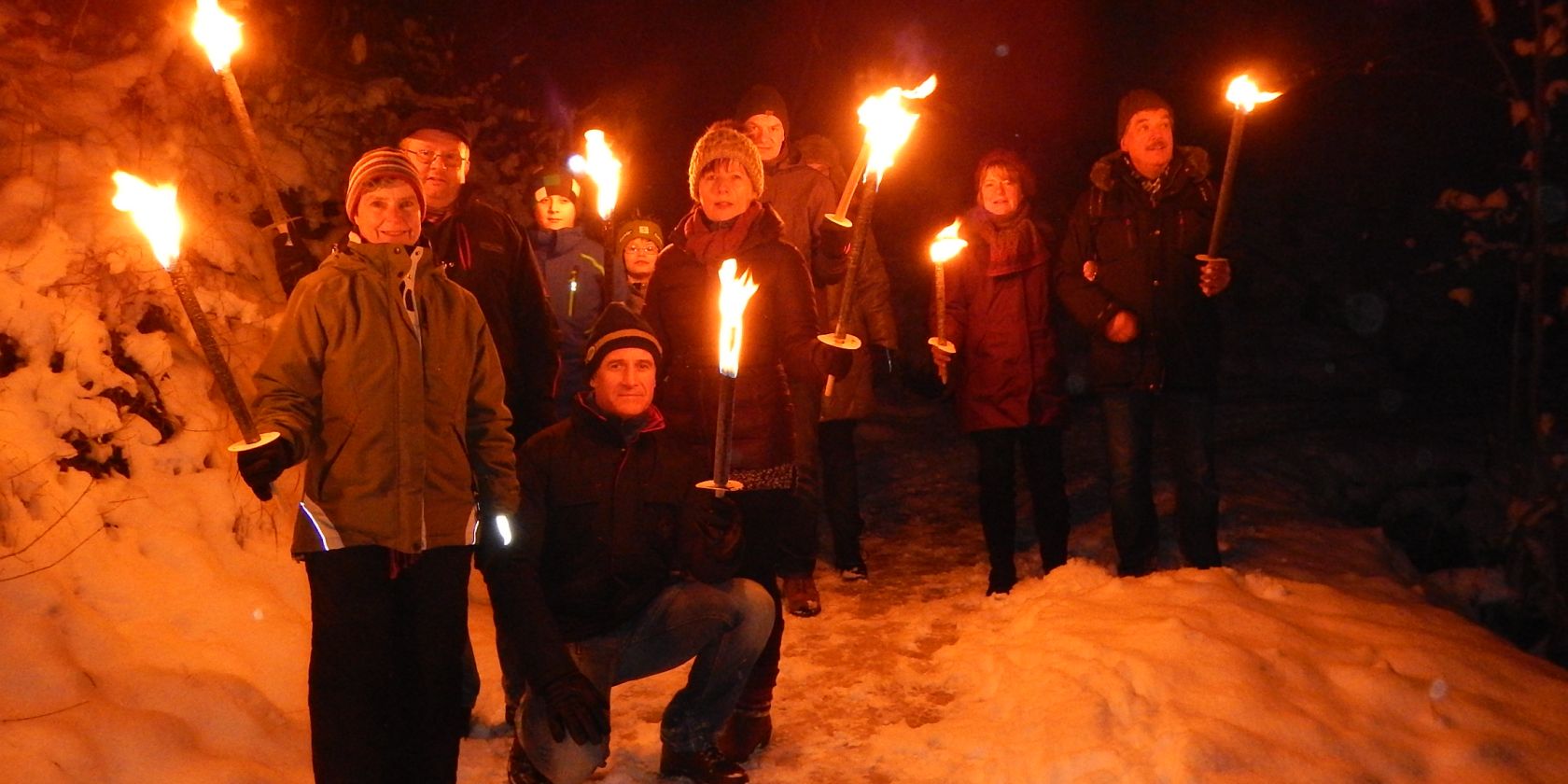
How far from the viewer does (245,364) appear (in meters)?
5.96

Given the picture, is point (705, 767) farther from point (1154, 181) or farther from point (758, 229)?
point (1154, 181)

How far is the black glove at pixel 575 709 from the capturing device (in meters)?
3.30

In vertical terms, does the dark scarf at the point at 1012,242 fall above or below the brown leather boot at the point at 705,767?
above

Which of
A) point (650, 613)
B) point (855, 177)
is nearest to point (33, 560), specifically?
point (650, 613)

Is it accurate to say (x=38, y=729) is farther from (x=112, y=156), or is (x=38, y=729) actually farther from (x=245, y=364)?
(x=112, y=156)

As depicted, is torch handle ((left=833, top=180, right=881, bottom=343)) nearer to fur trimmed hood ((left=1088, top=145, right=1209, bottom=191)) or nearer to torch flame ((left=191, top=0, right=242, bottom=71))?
torch flame ((left=191, top=0, right=242, bottom=71))

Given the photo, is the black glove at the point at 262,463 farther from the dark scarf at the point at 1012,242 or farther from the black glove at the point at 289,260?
the dark scarf at the point at 1012,242

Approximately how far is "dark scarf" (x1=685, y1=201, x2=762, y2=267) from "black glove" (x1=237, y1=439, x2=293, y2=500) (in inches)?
80.4

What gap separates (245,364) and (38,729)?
279 cm

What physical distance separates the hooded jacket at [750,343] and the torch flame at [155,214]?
2.05 metres

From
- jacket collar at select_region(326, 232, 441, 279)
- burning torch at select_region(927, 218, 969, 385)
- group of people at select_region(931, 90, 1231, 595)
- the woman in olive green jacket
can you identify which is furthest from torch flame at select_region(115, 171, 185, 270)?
group of people at select_region(931, 90, 1231, 595)

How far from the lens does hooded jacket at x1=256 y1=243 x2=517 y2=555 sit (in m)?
3.19

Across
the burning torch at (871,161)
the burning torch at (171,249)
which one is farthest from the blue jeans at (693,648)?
the burning torch at (171,249)

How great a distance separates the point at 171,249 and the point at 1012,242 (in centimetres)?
407
